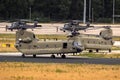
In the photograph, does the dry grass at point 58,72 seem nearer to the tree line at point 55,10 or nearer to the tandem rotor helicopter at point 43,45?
the tandem rotor helicopter at point 43,45

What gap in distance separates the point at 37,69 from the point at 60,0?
102 meters

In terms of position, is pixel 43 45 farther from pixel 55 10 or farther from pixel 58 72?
pixel 55 10

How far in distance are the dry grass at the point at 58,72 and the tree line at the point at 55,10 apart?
89.8 meters

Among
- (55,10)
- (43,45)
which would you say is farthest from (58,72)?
(55,10)

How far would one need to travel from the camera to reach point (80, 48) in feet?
127

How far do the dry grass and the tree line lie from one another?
8979cm

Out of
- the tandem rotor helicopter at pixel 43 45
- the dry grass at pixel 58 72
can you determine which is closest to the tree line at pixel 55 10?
the tandem rotor helicopter at pixel 43 45

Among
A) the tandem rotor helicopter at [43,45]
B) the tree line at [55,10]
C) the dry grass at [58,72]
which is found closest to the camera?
the dry grass at [58,72]

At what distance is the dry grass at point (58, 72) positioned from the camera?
77.8 ft

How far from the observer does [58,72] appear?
26.1 metres

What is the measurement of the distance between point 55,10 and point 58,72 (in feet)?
342

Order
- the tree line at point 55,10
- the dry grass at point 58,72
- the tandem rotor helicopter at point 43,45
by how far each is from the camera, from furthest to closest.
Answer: the tree line at point 55,10 → the tandem rotor helicopter at point 43,45 → the dry grass at point 58,72

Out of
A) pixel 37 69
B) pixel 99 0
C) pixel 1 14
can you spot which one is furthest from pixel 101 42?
pixel 99 0

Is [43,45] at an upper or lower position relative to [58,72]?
upper
